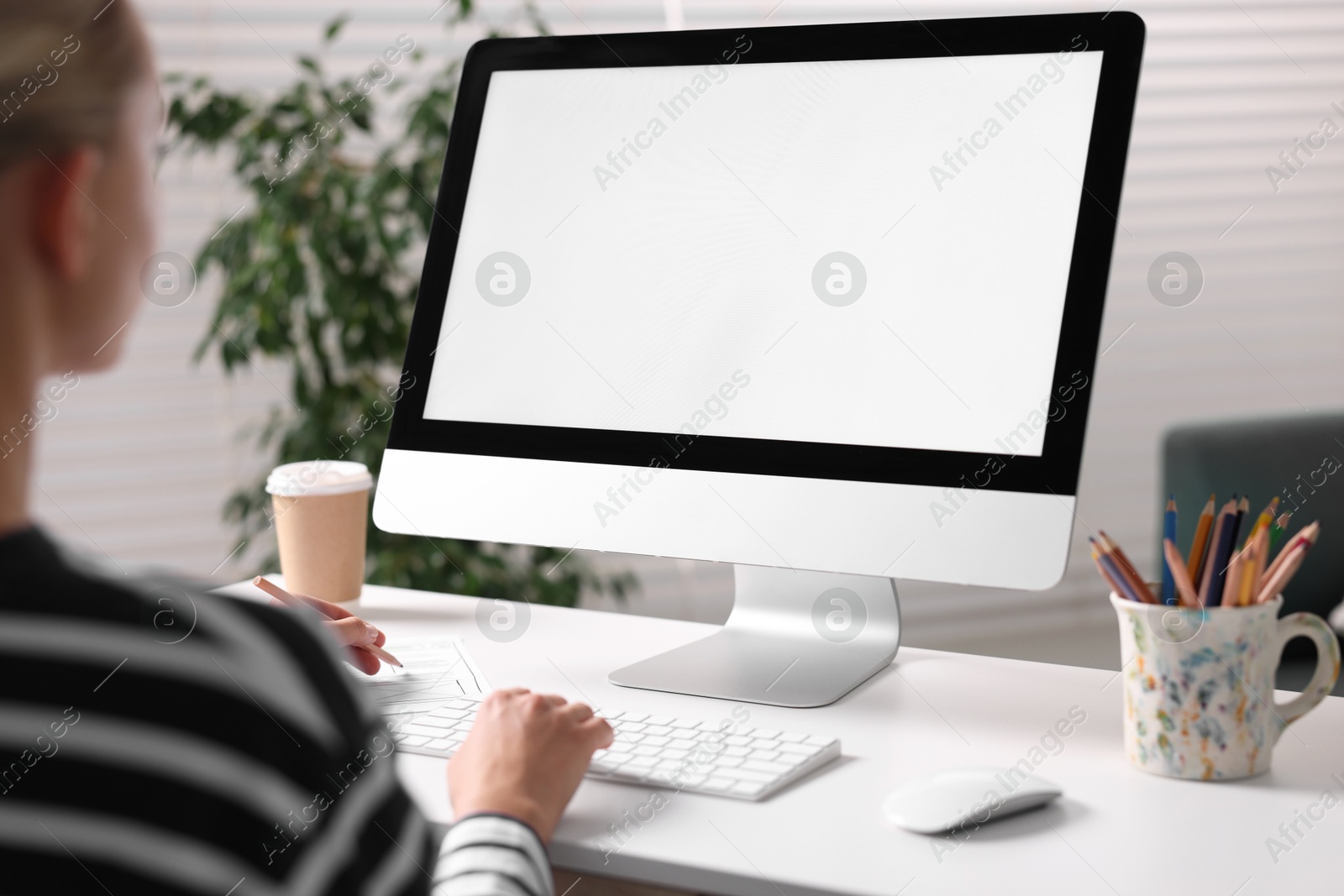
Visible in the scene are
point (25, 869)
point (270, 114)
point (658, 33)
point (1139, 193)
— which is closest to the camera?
point (25, 869)

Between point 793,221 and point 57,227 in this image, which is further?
point 793,221

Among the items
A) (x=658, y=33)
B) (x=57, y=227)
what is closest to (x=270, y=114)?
(x=658, y=33)

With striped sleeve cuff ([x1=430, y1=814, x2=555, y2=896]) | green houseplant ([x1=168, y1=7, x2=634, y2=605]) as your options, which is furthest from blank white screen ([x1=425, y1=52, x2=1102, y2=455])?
green houseplant ([x1=168, y1=7, x2=634, y2=605])

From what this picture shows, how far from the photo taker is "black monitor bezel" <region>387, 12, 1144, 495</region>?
0.90m

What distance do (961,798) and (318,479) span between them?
0.82m

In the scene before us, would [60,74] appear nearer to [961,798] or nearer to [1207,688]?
[961,798]

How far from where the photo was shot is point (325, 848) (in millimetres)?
474

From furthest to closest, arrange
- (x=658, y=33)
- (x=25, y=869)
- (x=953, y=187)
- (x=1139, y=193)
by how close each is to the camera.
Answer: (x=1139, y=193) < (x=658, y=33) < (x=953, y=187) < (x=25, y=869)

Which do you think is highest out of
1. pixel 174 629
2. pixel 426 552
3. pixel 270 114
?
pixel 270 114

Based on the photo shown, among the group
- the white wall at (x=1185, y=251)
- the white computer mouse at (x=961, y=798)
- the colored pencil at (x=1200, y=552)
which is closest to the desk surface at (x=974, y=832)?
the white computer mouse at (x=961, y=798)

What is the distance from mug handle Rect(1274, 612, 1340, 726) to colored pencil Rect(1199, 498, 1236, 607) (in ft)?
0.19

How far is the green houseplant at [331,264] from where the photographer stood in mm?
2006

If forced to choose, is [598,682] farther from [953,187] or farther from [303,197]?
[303,197]

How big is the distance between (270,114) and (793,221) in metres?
1.31
